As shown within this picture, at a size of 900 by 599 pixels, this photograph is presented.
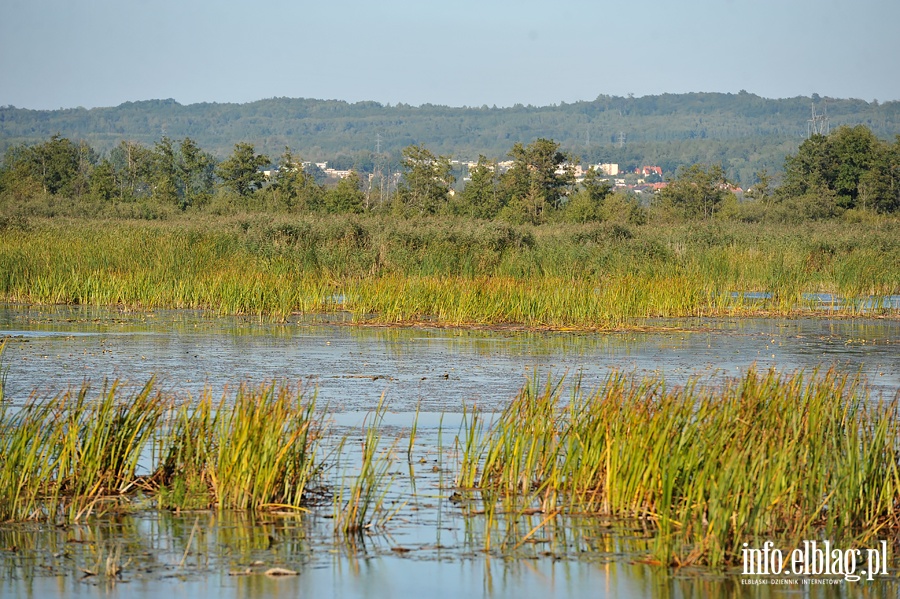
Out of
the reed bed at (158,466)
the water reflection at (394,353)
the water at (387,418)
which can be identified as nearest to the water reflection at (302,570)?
the water at (387,418)

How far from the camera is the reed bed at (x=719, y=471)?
6.29 metres

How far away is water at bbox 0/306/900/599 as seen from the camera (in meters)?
5.93

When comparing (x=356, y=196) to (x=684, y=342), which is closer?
(x=684, y=342)

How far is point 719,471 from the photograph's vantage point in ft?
21.2

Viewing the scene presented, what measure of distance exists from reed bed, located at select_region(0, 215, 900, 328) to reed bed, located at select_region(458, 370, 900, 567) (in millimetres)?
11601

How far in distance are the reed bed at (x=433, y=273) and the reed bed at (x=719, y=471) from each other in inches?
457

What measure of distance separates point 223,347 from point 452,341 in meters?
3.47

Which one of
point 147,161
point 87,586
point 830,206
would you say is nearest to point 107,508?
point 87,586

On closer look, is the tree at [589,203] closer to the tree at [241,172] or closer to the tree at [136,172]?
the tree at [241,172]

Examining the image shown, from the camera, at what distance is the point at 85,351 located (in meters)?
14.7

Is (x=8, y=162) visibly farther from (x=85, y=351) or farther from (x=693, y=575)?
(x=693, y=575)

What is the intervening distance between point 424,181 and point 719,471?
53.4m

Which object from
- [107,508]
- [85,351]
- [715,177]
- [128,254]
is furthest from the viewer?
[715,177]

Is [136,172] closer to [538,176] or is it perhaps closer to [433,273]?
[538,176]
